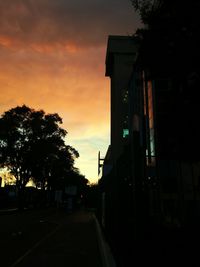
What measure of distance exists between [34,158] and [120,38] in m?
31.8

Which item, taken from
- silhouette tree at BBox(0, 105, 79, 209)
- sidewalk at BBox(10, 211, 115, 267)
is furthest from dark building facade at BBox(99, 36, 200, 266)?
silhouette tree at BBox(0, 105, 79, 209)

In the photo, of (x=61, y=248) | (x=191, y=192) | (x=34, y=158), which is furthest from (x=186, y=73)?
(x=34, y=158)

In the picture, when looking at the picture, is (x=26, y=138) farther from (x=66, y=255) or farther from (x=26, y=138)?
(x=66, y=255)

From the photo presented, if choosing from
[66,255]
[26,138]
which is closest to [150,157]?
[66,255]

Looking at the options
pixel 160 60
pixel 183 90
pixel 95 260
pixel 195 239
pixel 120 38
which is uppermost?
pixel 120 38

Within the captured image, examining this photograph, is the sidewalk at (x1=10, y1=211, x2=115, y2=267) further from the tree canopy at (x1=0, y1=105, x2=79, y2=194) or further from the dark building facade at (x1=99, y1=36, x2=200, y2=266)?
the tree canopy at (x1=0, y1=105, x2=79, y2=194)

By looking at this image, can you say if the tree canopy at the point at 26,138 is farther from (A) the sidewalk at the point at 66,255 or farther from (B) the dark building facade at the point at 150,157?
(A) the sidewalk at the point at 66,255

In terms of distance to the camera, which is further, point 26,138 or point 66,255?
point 26,138

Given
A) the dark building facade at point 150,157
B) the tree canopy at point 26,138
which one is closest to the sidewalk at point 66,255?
the dark building facade at point 150,157

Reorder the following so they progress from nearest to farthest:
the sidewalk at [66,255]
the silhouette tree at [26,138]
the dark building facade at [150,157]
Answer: the dark building facade at [150,157] → the sidewalk at [66,255] → the silhouette tree at [26,138]

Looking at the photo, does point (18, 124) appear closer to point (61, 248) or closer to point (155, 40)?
point (61, 248)

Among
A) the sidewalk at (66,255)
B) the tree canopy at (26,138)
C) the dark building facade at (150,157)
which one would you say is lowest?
the sidewalk at (66,255)

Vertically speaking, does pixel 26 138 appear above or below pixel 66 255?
above

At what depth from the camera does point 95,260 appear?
1070 cm
